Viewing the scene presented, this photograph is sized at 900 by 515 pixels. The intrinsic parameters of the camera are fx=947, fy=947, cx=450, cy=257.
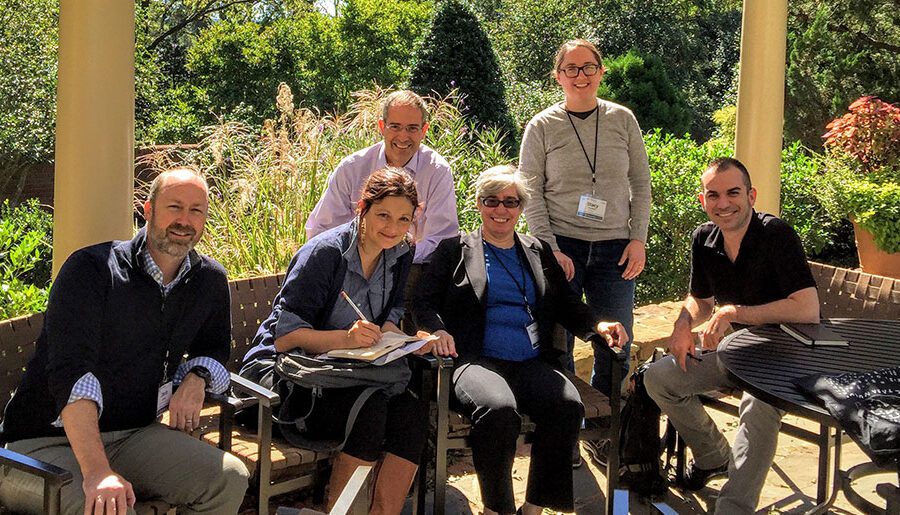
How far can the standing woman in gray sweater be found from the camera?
4.03 metres

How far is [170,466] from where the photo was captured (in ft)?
8.52

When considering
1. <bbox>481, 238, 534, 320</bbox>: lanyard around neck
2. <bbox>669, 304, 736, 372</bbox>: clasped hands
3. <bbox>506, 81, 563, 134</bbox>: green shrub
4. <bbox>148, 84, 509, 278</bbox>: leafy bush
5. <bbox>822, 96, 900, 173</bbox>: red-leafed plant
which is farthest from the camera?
<bbox>506, 81, 563, 134</bbox>: green shrub

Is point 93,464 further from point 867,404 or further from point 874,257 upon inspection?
Answer: point 874,257

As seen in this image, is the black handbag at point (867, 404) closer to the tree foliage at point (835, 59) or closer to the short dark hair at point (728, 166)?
the short dark hair at point (728, 166)

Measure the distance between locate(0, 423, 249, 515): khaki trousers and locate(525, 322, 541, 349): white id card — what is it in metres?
1.26

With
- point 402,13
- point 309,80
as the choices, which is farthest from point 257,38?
point 402,13

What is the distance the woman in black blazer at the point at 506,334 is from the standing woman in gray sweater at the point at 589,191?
419 mm

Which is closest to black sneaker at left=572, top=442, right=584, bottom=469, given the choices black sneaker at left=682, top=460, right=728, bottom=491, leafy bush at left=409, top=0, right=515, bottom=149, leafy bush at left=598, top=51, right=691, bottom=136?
black sneaker at left=682, top=460, right=728, bottom=491

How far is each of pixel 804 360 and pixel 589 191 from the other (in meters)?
1.28

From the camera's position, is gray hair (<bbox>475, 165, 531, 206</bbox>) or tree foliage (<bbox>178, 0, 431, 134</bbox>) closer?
gray hair (<bbox>475, 165, 531, 206</bbox>)

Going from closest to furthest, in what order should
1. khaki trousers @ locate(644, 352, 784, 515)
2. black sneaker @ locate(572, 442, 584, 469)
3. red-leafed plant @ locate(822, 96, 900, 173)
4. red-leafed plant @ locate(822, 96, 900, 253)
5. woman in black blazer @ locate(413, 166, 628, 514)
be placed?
woman in black blazer @ locate(413, 166, 628, 514) < khaki trousers @ locate(644, 352, 784, 515) < black sneaker @ locate(572, 442, 584, 469) < red-leafed plant @ locate(822, 96, 900, 253) < red-leafed plant @ locate(822, 96, 900, 173)

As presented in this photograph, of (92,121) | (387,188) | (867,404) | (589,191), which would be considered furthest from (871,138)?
(92,121)

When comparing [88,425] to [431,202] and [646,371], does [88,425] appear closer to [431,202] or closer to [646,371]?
[431,202]

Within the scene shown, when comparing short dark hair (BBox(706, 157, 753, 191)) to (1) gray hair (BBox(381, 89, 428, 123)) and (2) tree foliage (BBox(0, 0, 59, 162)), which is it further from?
(2) tree foliage (BBox(0, 0, 59, 162))
